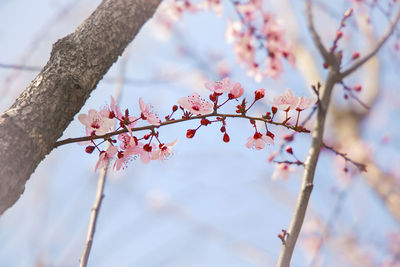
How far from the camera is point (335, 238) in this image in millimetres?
4934

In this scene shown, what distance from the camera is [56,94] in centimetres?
109

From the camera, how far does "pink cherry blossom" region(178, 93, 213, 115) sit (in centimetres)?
123

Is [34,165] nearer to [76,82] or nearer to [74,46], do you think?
[76,82]

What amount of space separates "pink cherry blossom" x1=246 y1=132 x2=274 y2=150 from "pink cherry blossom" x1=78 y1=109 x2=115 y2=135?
52 cm

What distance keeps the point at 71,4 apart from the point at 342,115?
4.18 meters

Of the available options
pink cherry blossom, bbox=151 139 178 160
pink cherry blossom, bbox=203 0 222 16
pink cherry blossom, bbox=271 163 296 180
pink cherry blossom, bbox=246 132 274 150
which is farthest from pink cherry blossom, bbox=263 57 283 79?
pink cherry blossom, bbox=151 139 178 160

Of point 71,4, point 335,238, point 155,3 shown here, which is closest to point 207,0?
point 71,4

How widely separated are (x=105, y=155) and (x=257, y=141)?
568 mm

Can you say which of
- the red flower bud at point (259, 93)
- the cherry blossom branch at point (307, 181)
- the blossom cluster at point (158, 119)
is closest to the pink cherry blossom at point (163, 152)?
the blossom cluster at point (158, 119)

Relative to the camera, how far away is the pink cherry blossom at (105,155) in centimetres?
127

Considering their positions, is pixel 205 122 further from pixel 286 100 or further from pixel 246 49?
pixel 246 49

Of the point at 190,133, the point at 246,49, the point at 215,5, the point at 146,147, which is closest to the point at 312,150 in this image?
the point at 190,133

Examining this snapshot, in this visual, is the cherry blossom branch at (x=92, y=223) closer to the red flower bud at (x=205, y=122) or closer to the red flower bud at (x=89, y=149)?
the red flower bud at (x=89, y=149)

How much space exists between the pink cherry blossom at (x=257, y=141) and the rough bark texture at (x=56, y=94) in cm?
60
